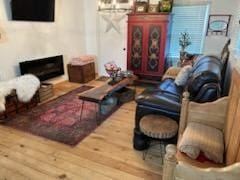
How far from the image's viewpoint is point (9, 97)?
320 cm

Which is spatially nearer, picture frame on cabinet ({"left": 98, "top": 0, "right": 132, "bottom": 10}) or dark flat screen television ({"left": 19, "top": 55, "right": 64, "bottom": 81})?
dark flat screen television ({"left": 19, "top": 55, "right": 64, "bottom": 81})

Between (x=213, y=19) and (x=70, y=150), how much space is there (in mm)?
3987

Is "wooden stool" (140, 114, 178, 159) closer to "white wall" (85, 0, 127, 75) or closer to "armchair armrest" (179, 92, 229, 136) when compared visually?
"armchair armrest" (179, 92, 229, 136)

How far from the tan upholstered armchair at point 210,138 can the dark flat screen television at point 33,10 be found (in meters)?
3.51

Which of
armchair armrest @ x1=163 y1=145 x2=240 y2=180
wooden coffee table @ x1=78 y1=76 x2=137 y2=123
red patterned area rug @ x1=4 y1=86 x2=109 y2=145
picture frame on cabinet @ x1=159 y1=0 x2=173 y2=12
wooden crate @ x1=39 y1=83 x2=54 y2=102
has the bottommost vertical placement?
red patterned area rug @ x1=4 y1=86 x2=109 y2=145

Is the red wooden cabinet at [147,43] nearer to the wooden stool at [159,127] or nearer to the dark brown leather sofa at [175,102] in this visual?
the dark brown leather sofa at [175,102]

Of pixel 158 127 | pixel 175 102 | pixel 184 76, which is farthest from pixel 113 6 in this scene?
pixel 158 127

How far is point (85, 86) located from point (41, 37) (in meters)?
1.51

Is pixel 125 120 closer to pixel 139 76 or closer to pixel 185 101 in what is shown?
pixel 185 101

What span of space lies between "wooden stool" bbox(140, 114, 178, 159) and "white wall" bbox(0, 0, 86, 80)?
3.01 m

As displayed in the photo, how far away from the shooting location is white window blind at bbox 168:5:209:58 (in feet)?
14.5

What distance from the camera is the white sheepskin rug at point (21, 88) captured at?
3.09 meters

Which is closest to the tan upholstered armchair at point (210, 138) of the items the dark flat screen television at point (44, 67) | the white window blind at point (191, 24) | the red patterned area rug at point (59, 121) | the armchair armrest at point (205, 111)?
the armchair armrest at point (205, 111)

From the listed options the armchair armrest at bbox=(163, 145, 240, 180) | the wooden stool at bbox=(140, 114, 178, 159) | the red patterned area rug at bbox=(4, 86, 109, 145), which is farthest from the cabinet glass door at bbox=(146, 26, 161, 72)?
the armchair armrest at bbox=(163, 145, 240, 180)
